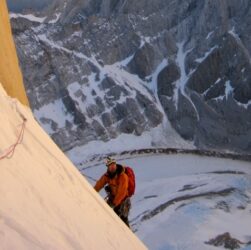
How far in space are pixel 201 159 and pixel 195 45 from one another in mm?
20661

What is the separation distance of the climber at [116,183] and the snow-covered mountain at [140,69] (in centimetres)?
4234

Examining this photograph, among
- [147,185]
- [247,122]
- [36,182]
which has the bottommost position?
[247,122]

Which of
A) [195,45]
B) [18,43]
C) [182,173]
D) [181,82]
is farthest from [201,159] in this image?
[18,43]

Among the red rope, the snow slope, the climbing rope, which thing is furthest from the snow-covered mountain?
the red rope

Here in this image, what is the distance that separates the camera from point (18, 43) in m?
61.5

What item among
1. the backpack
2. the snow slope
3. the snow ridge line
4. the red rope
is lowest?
the snow ridge line

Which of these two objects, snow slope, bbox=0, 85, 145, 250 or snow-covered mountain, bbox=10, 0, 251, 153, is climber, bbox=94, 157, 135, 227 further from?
snow-covered mountain, bbox=10, 0, 251, 153

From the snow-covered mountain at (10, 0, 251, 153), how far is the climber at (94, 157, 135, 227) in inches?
1667

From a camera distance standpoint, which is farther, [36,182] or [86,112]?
[86,112]

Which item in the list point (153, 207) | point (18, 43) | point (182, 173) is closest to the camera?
point (153, 207)

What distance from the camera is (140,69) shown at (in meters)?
63.3

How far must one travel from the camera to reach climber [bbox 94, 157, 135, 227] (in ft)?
35.0

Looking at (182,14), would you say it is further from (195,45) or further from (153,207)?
(153,207)

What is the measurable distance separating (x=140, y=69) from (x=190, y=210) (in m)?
37.9
